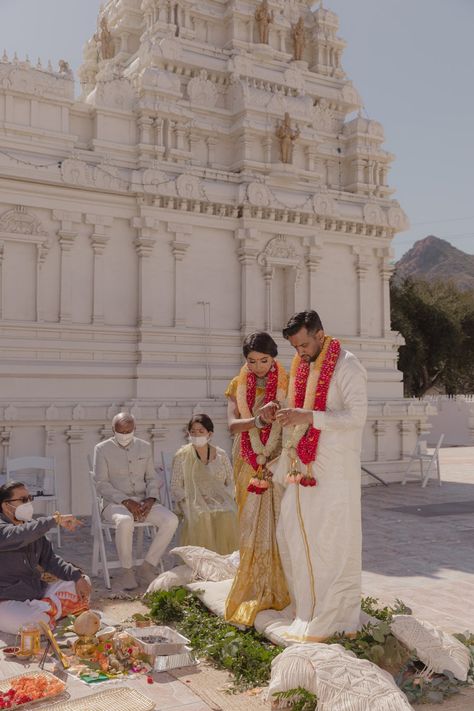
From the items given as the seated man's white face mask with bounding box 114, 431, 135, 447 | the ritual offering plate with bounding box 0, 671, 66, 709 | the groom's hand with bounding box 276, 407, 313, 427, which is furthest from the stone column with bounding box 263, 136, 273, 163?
the ritual offering plate with bounding box 0, 671, 66, 709

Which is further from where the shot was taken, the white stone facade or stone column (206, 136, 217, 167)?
stone column (206, 136, 217, 167)

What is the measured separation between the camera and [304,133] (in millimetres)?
17359

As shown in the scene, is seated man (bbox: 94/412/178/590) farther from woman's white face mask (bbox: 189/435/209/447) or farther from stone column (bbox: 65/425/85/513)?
stone column (bbox: 65/425/85/513)

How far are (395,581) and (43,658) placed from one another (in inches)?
165

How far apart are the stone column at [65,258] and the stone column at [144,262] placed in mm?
1352

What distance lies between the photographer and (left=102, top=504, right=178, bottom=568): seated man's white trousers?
24.8 feet

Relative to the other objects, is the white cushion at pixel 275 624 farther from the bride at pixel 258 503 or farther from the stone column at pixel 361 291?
the stone column at pixel 361 291

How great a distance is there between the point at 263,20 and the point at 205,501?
1422 centimetres

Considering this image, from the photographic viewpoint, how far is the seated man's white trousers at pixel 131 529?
24.8 ft

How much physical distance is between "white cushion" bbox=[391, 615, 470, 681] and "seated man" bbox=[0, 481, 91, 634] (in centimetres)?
261

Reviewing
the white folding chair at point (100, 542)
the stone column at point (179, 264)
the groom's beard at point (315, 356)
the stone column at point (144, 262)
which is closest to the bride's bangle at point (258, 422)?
the groom's beard at point (315, 356)

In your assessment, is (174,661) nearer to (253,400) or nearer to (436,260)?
(253,400)

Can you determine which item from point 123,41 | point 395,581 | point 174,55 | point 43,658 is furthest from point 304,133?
point 43,658

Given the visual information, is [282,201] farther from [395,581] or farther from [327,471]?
[327,471]
